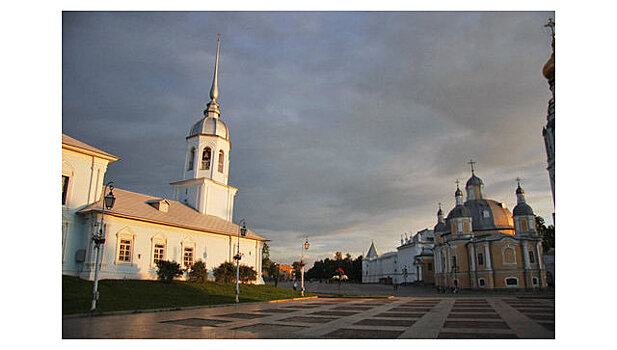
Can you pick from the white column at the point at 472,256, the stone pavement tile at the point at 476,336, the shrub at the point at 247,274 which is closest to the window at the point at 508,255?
the white column at the point at 472,256

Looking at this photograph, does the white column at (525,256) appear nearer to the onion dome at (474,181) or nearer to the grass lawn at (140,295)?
the onion dome at (474,181)

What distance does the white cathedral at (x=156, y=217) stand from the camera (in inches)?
881

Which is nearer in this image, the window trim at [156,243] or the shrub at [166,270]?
the shrub at [166,270]

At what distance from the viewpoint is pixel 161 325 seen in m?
11.2

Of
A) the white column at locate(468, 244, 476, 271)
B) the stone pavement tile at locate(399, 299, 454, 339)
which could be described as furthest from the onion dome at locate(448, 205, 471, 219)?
the stone pavement tile at locate(399, 299, 454, 339)

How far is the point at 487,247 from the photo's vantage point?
44.1 m

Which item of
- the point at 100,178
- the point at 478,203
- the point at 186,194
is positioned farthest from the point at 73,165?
the point at 478,203

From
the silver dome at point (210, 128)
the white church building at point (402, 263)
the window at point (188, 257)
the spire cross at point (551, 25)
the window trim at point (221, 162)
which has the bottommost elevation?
the white church building at point (402, 263)

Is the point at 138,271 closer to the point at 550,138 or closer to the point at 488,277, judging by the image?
the point at 550,138

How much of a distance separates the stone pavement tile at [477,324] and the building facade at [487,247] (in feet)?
118

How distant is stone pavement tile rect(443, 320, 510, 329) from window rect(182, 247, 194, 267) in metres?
22.1

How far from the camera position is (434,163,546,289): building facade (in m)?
42.2

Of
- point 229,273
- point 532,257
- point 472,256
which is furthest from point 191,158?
point 532,257
